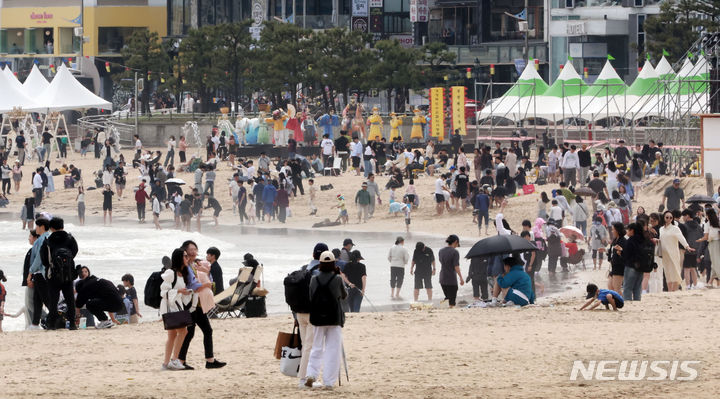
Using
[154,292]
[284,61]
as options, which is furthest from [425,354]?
[284,61]

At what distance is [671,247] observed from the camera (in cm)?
1855

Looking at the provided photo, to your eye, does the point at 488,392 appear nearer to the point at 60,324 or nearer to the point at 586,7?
the point at 60,324

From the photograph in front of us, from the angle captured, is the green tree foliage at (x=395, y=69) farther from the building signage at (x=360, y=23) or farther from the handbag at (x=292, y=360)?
the handbag at (x=292, y=360)

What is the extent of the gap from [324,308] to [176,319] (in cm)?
165

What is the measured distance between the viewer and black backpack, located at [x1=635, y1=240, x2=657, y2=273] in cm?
1738

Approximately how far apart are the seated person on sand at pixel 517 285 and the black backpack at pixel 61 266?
520 centimetres

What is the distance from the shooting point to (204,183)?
129ft

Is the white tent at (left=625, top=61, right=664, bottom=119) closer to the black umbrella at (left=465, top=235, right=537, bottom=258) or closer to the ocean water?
the ocean water

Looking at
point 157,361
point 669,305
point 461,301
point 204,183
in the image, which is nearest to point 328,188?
point 204,183

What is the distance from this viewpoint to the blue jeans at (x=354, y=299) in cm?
1884

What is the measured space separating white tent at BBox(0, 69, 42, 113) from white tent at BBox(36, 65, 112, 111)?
0.45 m

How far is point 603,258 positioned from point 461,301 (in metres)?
6.44

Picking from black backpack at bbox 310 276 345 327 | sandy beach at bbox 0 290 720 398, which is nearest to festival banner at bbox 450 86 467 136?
sandy beach at bbox 0 290 720 398

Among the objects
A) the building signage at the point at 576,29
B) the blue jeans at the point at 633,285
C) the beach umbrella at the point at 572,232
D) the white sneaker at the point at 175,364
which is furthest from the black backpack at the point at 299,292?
the building signage at the point at 576,29
